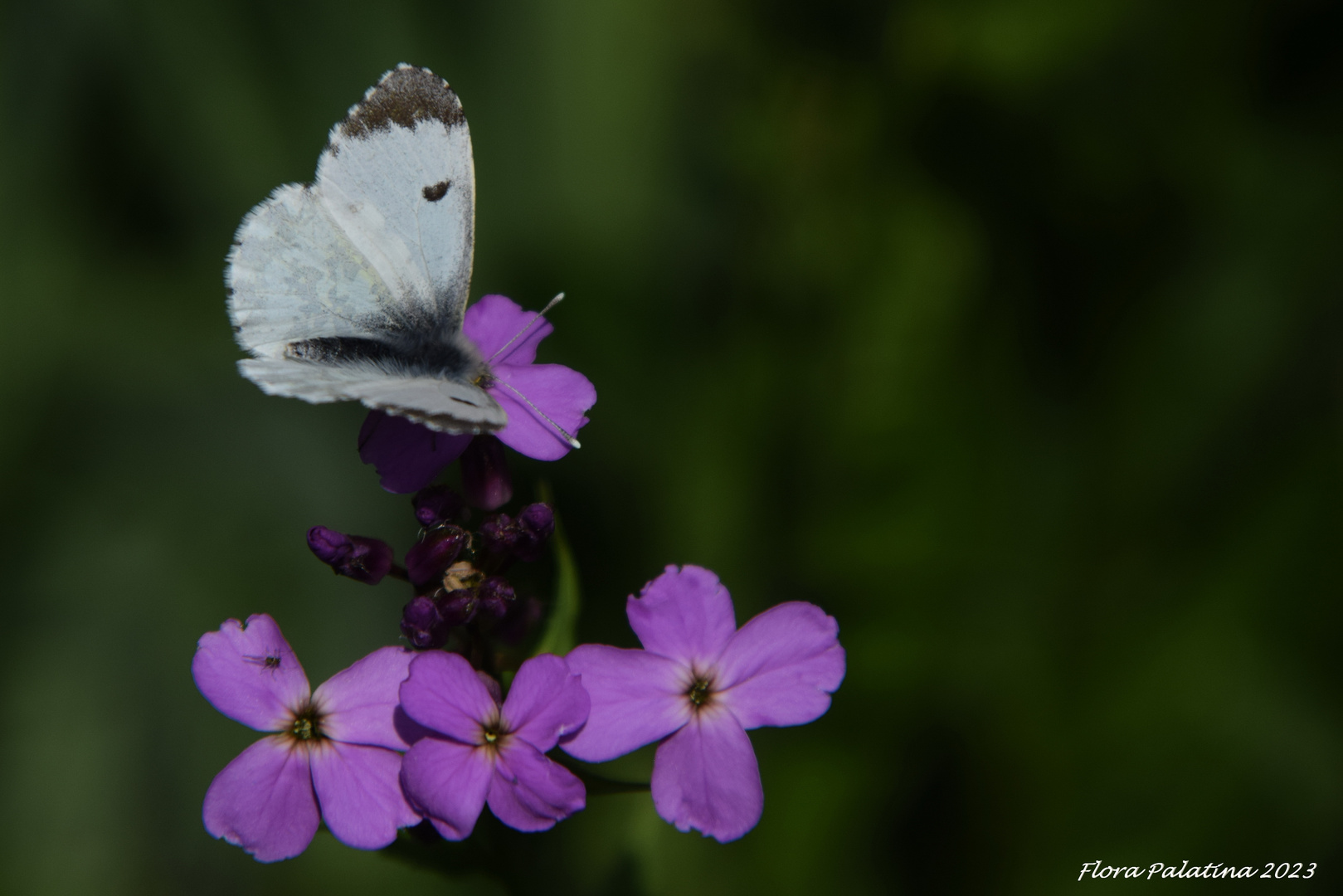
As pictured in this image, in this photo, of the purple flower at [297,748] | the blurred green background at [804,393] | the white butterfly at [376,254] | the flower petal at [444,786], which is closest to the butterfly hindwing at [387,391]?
the white butterfly at [376,254]

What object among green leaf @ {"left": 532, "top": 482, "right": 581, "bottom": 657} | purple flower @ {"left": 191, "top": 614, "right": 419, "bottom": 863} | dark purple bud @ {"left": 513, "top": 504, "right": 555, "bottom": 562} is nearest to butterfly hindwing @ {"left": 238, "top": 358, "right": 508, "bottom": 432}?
dark purple bud @ {"left": 513, "top": 504, "right": 555, "bottom": 562}

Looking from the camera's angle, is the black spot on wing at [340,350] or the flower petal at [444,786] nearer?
the flower petal at [444,786]

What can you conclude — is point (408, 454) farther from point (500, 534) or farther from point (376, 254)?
point (376, 254)

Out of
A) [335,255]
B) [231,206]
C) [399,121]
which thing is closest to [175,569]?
[231,206]

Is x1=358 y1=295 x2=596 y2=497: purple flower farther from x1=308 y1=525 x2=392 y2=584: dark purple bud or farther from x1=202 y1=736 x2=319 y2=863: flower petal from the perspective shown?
x1=202 y1=736 x2=319 y2=863: flower petal

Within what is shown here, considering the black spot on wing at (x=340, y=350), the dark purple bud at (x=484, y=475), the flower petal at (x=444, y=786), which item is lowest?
the flower petal at (x=444, y=786)

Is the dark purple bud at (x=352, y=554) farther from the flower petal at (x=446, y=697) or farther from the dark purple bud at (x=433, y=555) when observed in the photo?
the flower petal at (x=446, y=697)

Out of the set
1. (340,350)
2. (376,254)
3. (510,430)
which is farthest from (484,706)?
(376,254)
